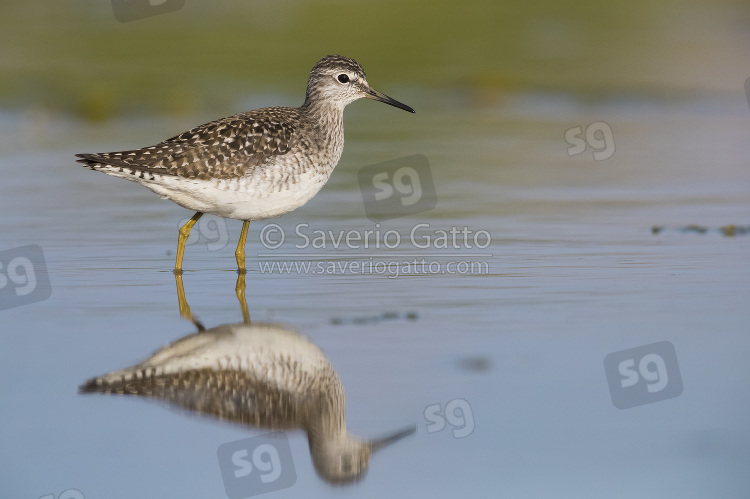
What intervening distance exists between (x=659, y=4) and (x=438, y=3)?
15.9 ft

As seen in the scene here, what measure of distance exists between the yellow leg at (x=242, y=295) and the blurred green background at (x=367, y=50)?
1016 centimetres

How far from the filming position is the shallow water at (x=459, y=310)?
6.39 metres

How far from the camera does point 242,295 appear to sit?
973cm

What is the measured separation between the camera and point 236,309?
9227 millimetres

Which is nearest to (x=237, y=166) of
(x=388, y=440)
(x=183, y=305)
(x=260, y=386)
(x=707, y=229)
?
(x=183, y=305)

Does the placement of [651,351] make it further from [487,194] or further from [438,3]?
[438,3]

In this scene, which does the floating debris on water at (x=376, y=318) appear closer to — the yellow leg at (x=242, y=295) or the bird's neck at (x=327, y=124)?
the yellow leg at (x=242, y=295)

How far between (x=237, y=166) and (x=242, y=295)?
1.31 metres

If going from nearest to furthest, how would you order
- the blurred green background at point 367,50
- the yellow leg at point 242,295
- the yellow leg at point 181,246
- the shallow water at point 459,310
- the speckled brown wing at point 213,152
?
the shallow water at point 459,310
the yellow leg at point 242,295
the speckled brown wing at point 213,152
the yellow leg at point 181,246
the blurred green background at point 367,50

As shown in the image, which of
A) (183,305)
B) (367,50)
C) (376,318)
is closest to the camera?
(376,318)

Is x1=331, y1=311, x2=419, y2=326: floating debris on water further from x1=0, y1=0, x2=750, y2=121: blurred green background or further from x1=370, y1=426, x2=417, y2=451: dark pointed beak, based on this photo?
x1=0, y1=0, x2=750, y2=121: blurred green background

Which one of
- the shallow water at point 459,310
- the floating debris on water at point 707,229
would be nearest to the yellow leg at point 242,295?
the shallow water at point 459,310

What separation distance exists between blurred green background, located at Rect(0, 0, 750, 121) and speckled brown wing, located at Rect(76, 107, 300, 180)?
31.4 ft

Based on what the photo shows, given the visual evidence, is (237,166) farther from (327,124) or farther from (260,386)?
(260,386)
